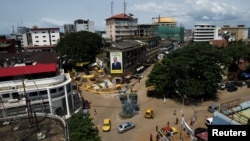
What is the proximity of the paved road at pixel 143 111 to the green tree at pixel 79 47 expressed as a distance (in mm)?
20378

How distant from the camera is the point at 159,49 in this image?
100000mm

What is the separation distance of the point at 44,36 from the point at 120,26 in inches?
1697

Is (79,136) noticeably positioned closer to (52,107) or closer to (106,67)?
(52,107)

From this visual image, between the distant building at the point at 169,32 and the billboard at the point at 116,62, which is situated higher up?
the distant building at the point at 169,32

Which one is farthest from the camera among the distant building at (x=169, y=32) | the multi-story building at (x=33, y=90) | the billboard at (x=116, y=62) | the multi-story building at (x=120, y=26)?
the distant building at (x=169, y=32)

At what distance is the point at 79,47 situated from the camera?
73.4 metres

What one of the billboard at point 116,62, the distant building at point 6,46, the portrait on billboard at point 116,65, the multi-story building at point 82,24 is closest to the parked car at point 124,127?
the billboard at point 116,62

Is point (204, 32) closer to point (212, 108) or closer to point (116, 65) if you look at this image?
point (116, 65)

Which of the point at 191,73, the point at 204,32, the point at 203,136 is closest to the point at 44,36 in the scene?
the point at 191,73

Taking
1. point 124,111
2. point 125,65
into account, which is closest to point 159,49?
point 125,65

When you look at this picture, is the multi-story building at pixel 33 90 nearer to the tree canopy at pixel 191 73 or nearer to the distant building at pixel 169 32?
the tree canopy at pixel 191 73

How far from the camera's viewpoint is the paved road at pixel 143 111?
3553 cm

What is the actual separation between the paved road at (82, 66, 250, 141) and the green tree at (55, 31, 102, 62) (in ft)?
66.9

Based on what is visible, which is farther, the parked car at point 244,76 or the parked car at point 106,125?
the parked car at point 244,76
